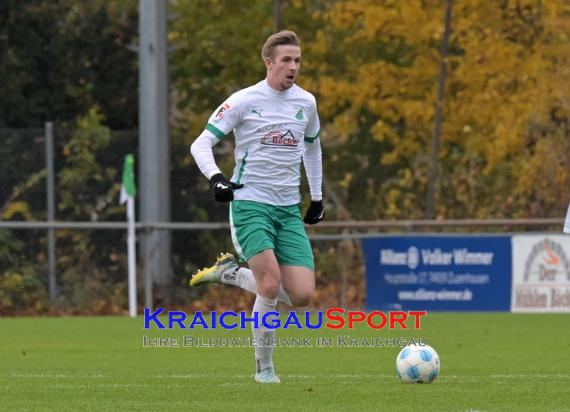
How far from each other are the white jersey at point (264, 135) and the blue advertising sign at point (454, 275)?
9.28m

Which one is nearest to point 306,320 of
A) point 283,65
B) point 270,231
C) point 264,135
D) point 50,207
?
point 50,207

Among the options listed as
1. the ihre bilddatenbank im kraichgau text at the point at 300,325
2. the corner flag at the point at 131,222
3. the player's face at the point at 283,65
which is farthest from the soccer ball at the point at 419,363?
the corner flag at the point at 131,222

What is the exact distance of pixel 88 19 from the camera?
24984mm

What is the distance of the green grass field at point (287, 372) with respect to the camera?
834 centimetres

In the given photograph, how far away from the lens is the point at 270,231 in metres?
9.56

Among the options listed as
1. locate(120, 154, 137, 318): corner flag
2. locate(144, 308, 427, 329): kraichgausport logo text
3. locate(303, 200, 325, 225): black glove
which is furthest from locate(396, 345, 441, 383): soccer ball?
locate(120, 154, 137, 318): corner flag

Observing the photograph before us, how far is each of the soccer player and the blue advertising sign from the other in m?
9.14

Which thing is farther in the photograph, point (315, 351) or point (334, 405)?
point (315, 351)

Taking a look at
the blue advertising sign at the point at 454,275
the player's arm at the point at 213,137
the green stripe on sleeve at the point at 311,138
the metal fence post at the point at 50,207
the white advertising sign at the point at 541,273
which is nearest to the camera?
the player's arm at the point at 213,137

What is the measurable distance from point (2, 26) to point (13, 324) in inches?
336

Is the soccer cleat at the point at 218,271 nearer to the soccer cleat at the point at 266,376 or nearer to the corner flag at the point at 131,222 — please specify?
the soccer cleat at the point at 266,376

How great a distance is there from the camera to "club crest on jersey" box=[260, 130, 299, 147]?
956cm

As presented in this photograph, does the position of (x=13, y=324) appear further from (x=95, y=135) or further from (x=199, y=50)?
(x=199, y=50)

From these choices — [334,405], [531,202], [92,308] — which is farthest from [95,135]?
[334,405]
